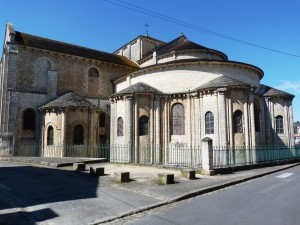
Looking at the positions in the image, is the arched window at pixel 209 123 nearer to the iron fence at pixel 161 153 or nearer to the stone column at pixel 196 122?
the stone column at pixel 196 122

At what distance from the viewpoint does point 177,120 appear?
20906mm

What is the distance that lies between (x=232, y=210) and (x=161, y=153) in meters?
13.8

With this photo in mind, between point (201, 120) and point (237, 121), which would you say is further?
point (201, 120)

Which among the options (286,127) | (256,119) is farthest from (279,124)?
(256,119)

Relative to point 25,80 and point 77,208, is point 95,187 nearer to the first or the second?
point 77,208

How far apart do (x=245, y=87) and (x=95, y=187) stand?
1349 centimetres

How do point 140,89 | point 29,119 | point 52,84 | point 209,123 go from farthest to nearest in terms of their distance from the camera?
point 52,84
point 29,119
point 140,89
point 209,123

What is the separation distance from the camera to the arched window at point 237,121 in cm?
1857

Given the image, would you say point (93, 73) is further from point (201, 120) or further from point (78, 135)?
point (201, 120)

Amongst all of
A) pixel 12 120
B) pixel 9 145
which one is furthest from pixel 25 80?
pixel 9 145

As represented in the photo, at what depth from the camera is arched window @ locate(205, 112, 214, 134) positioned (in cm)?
1891

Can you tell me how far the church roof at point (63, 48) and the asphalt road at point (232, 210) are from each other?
22.8 m

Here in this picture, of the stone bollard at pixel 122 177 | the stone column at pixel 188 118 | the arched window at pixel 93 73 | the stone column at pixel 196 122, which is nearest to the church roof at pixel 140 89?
the stone column at pixel 188 118

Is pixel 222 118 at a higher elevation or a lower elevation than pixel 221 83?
lower
